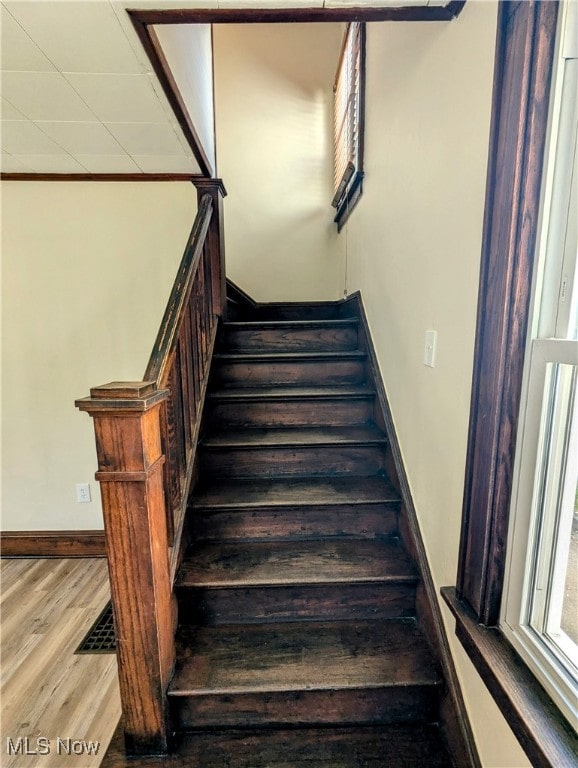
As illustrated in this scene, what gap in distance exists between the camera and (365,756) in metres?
1.11

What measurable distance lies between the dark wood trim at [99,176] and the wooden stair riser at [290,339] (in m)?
0.94

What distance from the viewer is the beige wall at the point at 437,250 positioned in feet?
3.30

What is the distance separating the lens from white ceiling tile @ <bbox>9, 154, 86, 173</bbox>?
197 centimetres

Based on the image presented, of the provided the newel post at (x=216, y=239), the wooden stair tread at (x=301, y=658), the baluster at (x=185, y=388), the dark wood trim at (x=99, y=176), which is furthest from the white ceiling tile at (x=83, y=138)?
the wooden stair tread at (x=301, y=658)

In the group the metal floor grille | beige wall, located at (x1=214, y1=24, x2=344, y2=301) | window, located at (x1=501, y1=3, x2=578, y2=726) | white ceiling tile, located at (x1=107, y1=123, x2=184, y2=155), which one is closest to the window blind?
beige wall, located at (x1=214, y1=24, x2=344, y2=301)

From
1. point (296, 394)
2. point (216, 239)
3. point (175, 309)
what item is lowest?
point (296, 394)

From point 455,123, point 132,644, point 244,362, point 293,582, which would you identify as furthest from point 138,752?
point 455,123

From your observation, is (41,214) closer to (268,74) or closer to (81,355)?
(81,355)

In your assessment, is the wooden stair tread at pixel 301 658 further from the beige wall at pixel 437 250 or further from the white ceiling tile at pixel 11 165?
the white ceiling tile at pixel 11 165

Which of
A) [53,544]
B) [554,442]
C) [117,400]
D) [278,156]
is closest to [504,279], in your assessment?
[554,442]

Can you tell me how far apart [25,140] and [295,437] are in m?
1.95

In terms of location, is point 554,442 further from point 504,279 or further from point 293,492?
point 293,492

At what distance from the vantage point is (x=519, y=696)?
80 centimetres

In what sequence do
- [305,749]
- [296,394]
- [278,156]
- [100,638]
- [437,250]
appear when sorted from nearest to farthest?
[305,749]
[437,250]
[100,638]
[296,394]
[278,156]
